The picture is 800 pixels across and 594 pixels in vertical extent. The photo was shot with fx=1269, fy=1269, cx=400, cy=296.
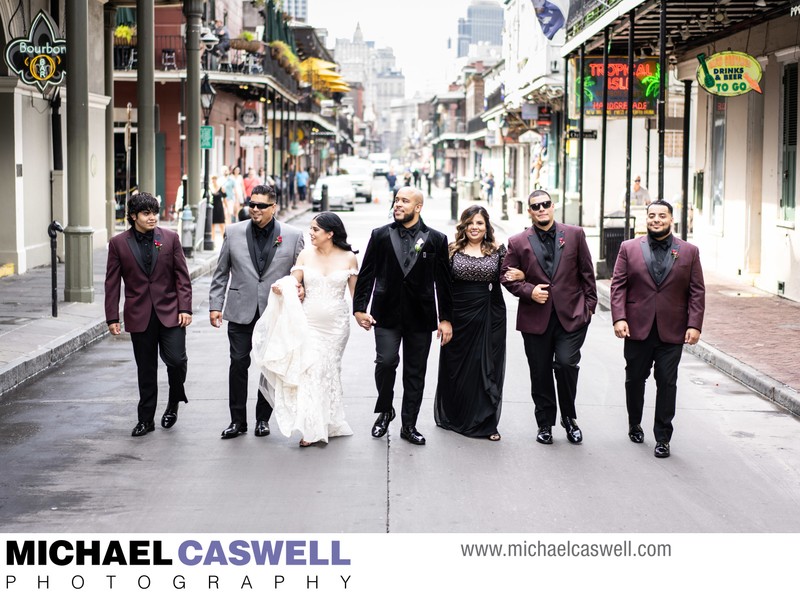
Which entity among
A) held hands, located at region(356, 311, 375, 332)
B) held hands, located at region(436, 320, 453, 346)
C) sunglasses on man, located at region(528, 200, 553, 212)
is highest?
sunglasses on man, located at region(528, 200, 553, 212)

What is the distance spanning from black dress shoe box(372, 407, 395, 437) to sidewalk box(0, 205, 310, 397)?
357 cm

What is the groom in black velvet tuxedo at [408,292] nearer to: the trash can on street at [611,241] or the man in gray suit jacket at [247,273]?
the man in gray suit jacket at [247,273]

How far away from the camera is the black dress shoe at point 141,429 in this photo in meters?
8.80

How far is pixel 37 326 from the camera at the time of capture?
1355cm

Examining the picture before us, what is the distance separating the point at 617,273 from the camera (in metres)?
8.40

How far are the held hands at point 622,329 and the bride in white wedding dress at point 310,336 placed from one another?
178 cm

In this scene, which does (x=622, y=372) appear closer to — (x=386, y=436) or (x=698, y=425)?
(x=698, y=425)

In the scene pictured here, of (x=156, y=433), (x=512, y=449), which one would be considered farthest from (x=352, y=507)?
(x=156, y=433)

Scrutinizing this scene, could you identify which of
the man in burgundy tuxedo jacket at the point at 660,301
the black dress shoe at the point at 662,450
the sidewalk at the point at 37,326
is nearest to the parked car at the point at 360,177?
the sidewalk at the point at 37,326

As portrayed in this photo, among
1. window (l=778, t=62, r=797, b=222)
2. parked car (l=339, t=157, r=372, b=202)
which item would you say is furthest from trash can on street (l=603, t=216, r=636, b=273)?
parked car (l=339, t=157, r=372, b=202)

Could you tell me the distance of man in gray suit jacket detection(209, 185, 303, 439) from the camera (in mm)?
8641

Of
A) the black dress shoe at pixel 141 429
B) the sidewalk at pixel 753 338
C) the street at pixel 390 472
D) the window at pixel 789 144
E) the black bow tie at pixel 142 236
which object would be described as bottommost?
the street at pixel 390 472

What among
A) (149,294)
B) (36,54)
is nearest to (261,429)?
(149,294)

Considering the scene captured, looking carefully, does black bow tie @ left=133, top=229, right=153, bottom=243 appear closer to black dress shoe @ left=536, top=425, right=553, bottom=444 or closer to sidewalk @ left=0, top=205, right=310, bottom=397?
sidewalk @ left=0, top=205, right=310, bottom=397
